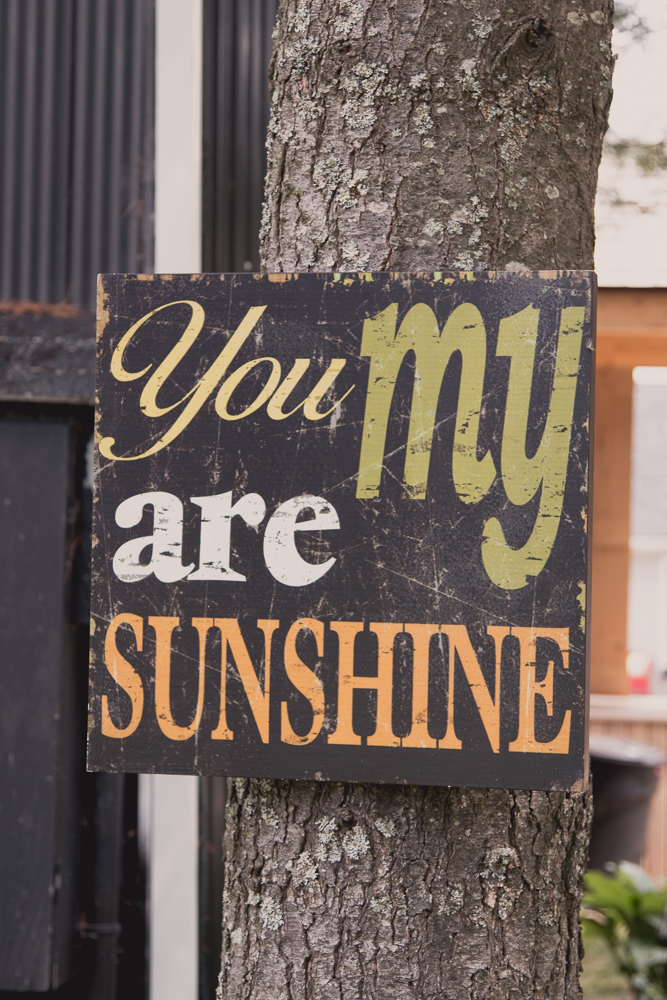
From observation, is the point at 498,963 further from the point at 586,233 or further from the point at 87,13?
the point at 87,13

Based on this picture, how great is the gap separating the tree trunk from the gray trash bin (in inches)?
177

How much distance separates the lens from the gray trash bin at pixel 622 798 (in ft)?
17.3

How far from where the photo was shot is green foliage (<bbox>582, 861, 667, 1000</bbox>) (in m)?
3.66

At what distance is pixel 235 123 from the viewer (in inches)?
111

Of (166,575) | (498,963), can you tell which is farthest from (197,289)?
(498,963)

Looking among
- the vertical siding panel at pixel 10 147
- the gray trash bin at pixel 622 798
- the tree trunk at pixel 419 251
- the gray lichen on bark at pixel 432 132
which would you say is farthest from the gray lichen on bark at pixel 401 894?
the gray trash bin at pixel 622 798

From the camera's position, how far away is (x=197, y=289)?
109cm

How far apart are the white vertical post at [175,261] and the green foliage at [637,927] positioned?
2.20 m

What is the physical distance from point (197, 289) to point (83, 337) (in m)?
1.69

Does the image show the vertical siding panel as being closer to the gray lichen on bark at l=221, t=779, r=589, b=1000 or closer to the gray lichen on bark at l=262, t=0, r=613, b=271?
the gray lichen on bark at l=262, t=0, r=613, b=271

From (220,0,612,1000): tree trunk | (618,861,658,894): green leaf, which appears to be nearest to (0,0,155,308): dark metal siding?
(220,0,612,1000): tree trunk

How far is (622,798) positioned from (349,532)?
5.04 m

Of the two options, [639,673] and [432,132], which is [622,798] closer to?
[639,673]

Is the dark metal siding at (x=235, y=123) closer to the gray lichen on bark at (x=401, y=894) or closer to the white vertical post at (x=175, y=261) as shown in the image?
the white vertical post at (x=175, y=261)
